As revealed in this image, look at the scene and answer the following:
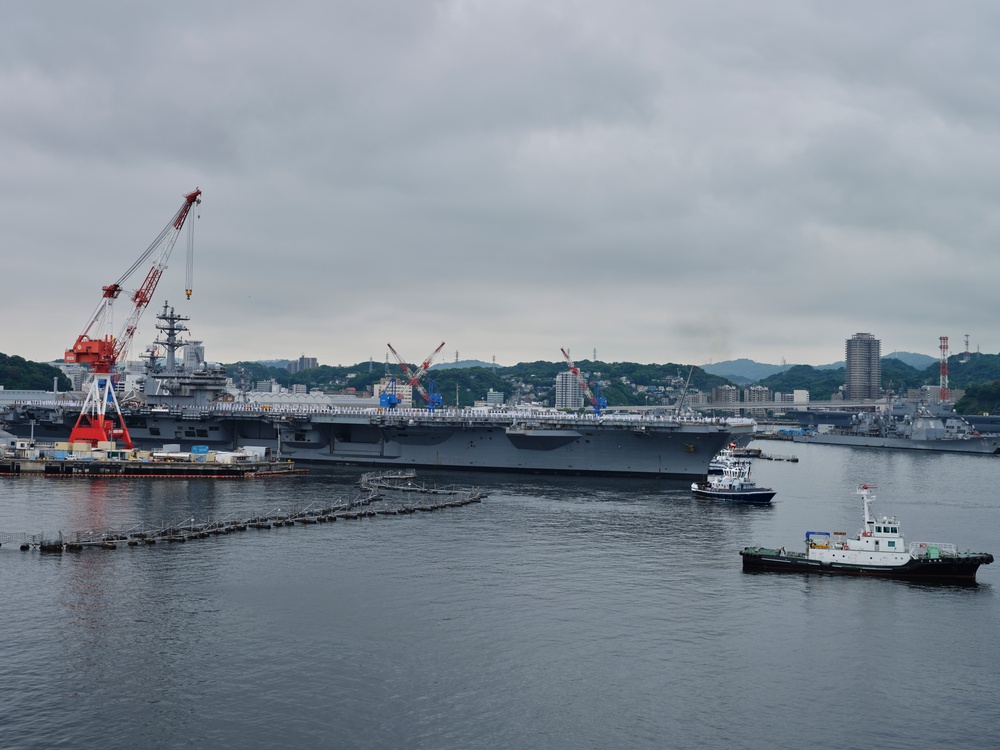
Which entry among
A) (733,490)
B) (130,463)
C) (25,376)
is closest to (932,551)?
(733,490)

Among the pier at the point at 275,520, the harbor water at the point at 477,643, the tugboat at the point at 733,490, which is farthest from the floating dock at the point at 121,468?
the tugboat at the point at 733,490

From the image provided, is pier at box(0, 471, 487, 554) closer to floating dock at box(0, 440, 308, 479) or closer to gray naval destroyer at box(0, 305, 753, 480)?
gray naval destroyer at box(0, 305, 753, 480)

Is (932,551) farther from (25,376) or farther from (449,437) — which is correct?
(25,376)

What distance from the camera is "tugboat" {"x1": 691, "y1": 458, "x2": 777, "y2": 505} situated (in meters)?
50.1

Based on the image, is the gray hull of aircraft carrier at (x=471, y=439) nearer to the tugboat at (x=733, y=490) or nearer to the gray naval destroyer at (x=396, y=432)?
the gray naval destroyer at (x=396, y=432)

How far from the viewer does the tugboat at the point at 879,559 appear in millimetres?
30938

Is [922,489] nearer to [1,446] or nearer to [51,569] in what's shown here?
[51,569]

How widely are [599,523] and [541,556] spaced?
783cm

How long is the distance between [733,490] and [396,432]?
23.1 m

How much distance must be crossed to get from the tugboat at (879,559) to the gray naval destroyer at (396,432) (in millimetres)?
21855

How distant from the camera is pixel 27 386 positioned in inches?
5187

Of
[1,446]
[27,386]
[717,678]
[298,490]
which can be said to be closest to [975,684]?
[717,678]

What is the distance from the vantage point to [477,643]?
2295cm

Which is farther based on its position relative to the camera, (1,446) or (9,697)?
(1,446)
